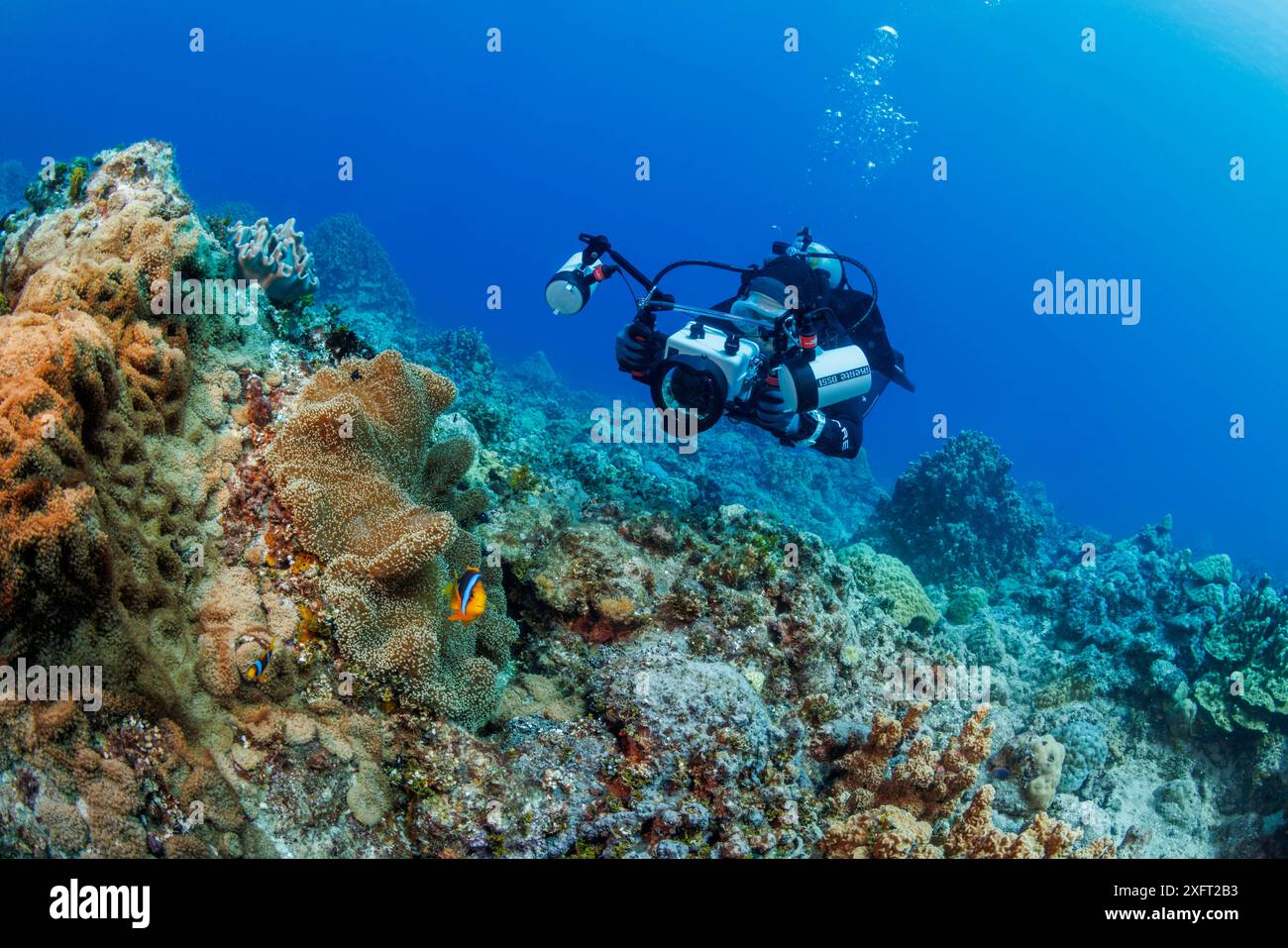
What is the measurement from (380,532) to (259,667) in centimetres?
85

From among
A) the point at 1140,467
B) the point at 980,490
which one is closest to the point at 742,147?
the point at 1140,467

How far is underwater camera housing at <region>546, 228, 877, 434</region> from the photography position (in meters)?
5.26

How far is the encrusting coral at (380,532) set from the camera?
342 cm

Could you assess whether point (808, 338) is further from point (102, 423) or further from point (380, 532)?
point (102, 423)

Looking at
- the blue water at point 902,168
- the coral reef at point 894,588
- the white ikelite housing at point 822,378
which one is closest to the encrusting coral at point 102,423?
the white ikelite housing at point 822,378

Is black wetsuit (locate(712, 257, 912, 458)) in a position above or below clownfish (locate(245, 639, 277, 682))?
above

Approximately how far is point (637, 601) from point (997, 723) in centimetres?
393

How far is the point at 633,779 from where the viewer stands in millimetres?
3617

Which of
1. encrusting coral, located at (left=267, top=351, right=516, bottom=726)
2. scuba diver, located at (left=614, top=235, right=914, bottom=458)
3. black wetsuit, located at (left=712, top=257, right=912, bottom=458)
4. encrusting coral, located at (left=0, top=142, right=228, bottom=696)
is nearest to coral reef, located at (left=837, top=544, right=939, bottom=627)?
black wetsuit, located at (left=712, top=257, right=912, bottom=458)

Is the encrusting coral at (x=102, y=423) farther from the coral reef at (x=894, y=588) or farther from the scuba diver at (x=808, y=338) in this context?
the coral reef at (x=894, y=588)

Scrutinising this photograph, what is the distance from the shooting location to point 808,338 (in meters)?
5.29

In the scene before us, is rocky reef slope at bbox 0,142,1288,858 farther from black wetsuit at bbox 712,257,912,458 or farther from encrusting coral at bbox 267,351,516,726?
black wetsuit at bbox 712,257,912,458
